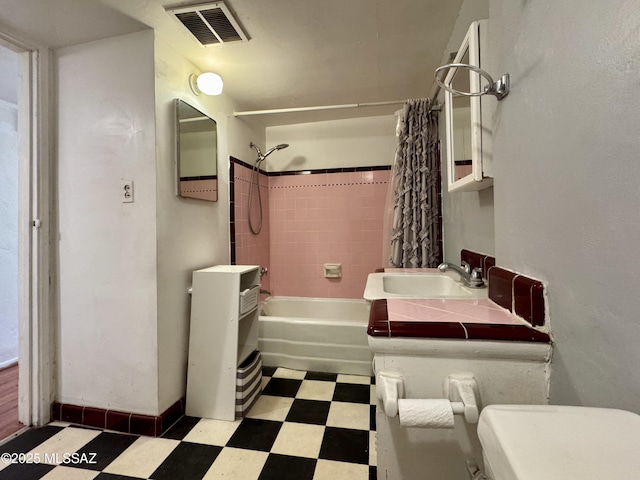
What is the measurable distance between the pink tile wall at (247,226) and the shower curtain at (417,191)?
1161 millimetres

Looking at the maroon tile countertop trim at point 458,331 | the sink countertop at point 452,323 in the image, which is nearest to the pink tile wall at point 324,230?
the sink countertop at point 452,323

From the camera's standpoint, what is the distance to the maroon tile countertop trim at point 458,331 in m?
0.65

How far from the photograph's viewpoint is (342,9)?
126cm

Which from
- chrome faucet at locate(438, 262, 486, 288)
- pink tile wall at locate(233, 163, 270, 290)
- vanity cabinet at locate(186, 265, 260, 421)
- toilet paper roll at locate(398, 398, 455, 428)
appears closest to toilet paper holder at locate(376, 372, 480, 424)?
toilet paper roll at locate(398, 398, 455, 428)

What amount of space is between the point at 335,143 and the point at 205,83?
4.19ft

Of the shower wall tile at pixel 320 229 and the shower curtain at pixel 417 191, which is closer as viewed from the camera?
the shower curtain at pixel 417 191

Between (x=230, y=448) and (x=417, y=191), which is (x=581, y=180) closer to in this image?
(x=417, y=191)

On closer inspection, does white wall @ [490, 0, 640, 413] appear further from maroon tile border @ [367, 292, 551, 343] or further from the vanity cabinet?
the vanity cabinet

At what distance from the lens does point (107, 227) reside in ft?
4.60

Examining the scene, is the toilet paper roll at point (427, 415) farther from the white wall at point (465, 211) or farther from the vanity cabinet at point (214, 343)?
the vanity cabinet at point (214, 343)

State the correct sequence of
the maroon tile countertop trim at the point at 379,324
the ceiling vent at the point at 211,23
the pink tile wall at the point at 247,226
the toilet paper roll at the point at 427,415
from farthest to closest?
the pink tile wall at the point at 247,226 → the ceiling vent at the point at 211,23 → the maroon tile countertop trim at the point at 379,324 → the toilet paper roll at the point at 427,415

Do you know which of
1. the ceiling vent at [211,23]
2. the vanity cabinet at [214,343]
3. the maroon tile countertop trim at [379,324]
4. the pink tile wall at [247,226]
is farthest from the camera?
the pink tile wall at [247,226]

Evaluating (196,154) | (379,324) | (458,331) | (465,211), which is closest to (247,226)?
(196,154)

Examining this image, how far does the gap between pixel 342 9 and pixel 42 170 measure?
163 centimetres
